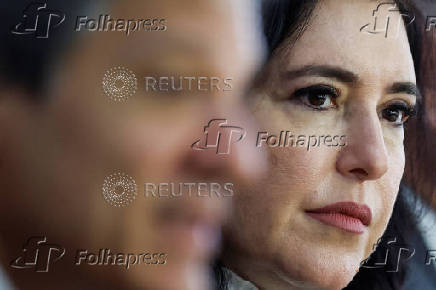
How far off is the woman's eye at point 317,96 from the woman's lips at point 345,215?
16cm

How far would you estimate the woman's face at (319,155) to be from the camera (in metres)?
1.00

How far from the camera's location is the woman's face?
1.00 m

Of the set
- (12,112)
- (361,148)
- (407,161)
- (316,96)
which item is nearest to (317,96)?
(316,96)

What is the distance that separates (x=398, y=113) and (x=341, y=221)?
21 cm

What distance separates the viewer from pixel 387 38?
105 centimetres

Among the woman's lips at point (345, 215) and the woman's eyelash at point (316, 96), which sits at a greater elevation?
the woman's eyelash at point (316, 96)

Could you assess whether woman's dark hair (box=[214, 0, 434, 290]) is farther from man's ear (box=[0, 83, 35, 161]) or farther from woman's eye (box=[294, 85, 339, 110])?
man's ear (box=[0, 83, 35, 161])

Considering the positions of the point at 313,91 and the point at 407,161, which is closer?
the point at 313,91

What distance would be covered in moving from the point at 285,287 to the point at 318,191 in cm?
17

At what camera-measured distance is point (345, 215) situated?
1.02 m

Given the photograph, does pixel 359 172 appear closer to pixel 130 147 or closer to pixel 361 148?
pixel 361 148

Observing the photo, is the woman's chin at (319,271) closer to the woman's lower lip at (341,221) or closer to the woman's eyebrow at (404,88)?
the woman's lower lip at (341,221)

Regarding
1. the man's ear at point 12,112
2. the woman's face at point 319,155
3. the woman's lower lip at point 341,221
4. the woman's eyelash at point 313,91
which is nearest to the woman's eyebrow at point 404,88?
the woman's face at point 319,155

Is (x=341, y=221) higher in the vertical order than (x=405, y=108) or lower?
lower
